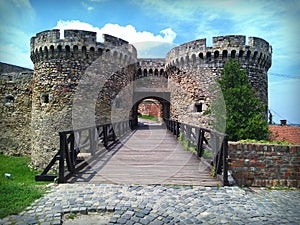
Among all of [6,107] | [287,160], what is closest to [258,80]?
[287,160]

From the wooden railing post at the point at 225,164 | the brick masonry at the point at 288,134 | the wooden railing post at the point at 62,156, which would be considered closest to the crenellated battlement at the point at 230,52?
the brick masonry at the point at 288,134

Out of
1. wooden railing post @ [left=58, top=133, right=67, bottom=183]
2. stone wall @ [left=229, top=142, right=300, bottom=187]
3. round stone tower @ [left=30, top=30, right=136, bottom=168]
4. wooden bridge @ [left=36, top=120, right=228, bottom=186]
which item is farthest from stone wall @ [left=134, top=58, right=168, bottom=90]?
wooden railing post @ [left=58, top=133, right=67, bottom=183]

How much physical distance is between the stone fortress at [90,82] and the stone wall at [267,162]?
681cm

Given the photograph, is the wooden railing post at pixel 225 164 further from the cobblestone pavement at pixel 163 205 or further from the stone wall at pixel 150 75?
the stone wall at pixel 150 75

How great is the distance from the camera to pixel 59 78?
10.8 meters

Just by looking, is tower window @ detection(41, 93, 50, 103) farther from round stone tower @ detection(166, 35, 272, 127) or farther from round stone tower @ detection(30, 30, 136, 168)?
round stone tower @ detection(166, 35, 272, 127)

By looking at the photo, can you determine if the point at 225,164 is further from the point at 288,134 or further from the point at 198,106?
the point at 288,134

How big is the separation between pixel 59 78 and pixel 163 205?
9.14 metres

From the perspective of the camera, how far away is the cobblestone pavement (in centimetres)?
310

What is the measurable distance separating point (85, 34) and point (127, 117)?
5.32 meters

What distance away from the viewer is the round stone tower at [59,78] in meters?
10.7

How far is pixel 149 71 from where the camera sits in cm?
1552

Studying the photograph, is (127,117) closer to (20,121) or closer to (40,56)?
(40,56)

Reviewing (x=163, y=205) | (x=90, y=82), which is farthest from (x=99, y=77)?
(x=163, y=205)
